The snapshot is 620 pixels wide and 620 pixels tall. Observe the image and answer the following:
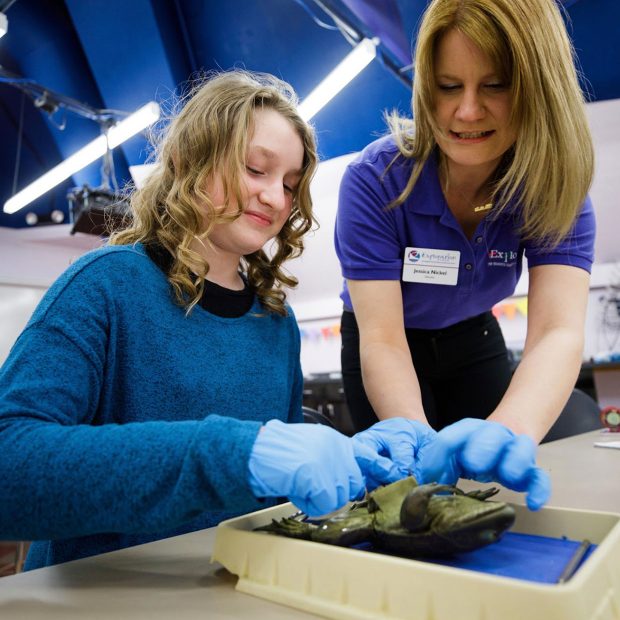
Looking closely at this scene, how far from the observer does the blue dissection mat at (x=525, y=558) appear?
1.58ft

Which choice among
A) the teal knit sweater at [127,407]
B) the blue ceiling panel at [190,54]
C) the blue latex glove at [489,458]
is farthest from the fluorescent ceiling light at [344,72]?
the blue latex glove at [489,458]

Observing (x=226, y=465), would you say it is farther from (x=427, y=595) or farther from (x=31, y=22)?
(x=31, y=22)

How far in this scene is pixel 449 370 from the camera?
143 cm

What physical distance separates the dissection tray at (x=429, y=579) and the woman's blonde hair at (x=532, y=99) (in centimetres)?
68

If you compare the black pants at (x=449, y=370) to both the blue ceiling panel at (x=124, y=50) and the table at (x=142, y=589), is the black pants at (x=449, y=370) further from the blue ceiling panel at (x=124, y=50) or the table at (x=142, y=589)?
the blue ceiling panel at (x=124, y=50)

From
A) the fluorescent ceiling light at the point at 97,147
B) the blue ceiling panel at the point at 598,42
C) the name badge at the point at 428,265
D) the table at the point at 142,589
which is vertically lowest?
the table at the point at 142,589

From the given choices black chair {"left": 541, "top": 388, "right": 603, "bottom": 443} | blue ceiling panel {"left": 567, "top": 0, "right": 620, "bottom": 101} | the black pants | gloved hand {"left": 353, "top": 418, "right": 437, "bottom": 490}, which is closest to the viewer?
gloved hand {"left": 353, "top": 418, "right": 437, "bottom": 490}

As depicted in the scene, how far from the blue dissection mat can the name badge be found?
71 centimetres

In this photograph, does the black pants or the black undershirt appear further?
the black pants

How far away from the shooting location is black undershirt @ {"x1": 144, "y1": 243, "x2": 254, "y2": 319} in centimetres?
103

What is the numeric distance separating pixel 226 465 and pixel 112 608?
0.51ft

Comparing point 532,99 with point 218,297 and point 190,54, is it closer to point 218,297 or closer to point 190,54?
point 218,297

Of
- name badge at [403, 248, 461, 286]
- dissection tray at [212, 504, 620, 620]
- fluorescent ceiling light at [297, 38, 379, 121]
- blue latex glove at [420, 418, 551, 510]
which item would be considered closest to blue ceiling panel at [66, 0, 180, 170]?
fluorescent ceiling light at [297, 38, 379, 121]

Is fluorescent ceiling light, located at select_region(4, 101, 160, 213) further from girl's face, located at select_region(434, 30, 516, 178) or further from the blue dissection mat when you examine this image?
the blue dissection mat
